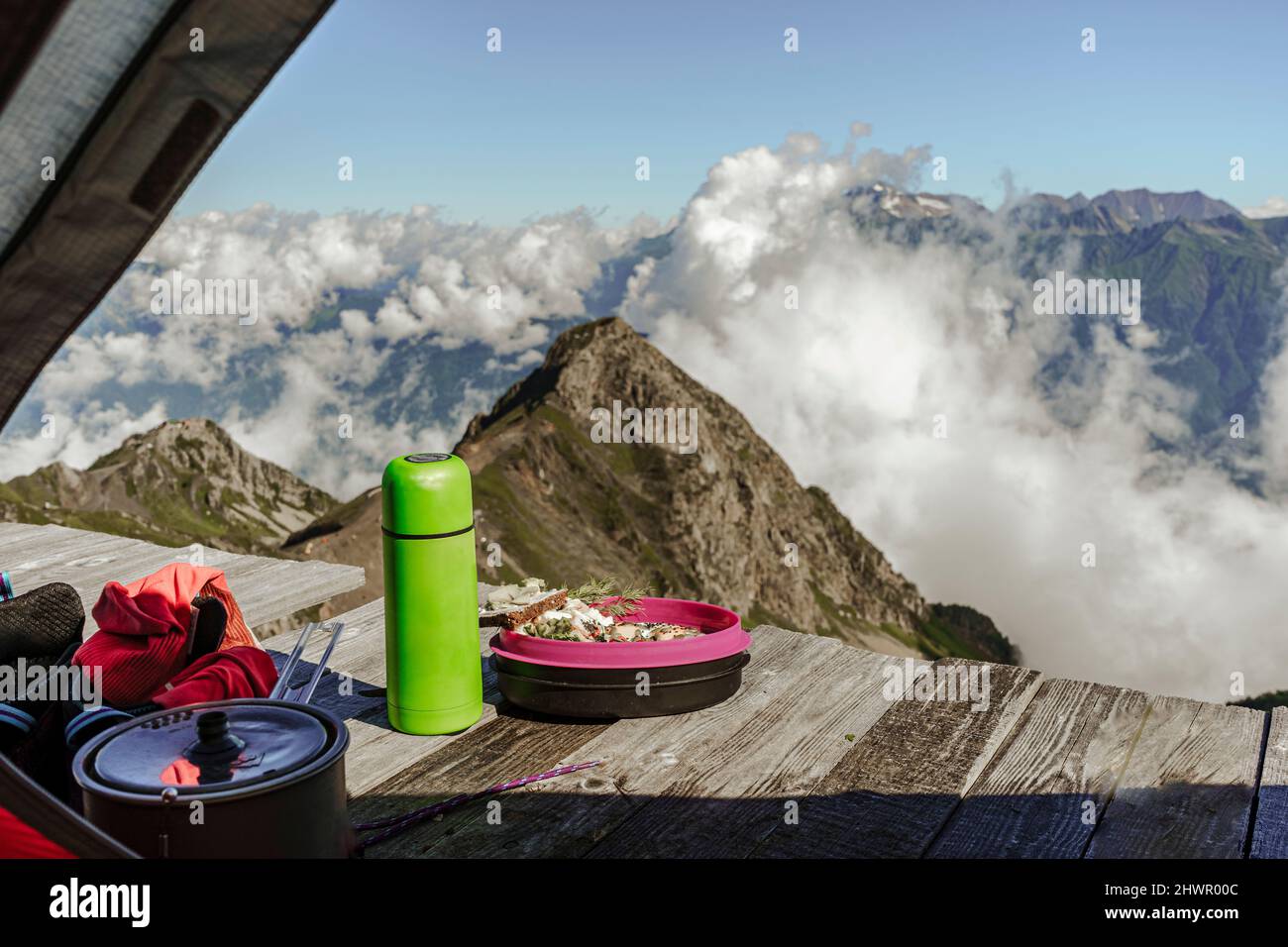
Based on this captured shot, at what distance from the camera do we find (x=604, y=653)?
3.37m

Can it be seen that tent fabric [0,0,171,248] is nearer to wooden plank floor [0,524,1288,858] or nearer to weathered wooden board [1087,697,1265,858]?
wooden plank floor [0,524,1288,858]

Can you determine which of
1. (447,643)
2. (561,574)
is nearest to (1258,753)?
(447,643)

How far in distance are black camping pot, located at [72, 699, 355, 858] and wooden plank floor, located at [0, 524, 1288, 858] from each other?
26.1 inches

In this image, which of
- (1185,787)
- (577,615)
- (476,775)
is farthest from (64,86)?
(1185,787)

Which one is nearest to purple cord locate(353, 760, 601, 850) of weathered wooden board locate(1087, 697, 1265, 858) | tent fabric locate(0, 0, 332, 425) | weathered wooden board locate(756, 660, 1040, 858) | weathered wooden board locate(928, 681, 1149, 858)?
weathered wooden board locate(756, 660, 1040, 858)

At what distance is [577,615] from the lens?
3598mm

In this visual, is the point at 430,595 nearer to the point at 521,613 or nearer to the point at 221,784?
the point at 521,613

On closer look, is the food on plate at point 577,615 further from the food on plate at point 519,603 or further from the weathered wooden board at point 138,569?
the weathered wooden board at point 138,569

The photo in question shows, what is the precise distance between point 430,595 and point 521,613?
1.45 feet

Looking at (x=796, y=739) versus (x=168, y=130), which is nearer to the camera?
(x=168, y=130)

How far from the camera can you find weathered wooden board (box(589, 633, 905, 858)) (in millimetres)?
2615
